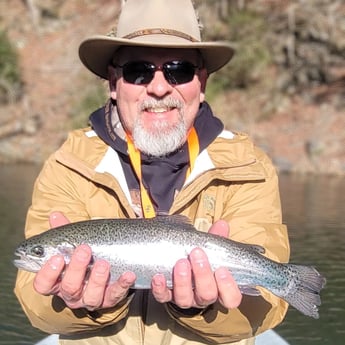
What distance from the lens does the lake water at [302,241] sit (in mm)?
8180

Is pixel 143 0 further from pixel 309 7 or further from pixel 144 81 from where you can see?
pixel 309 7

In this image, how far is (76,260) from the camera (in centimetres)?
283

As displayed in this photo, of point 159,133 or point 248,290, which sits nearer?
point 248,290

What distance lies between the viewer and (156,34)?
3.48 meters

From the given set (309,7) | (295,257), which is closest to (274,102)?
(309,7)

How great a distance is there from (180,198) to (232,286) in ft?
2.34

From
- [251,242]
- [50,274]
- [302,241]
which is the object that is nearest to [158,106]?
[251,242]

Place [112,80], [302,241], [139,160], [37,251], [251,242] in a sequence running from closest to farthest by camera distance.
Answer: [37,251], [251,242], [139,160], [112,80], [302,241]

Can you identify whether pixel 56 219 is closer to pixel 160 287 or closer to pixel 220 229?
pixel 160 287

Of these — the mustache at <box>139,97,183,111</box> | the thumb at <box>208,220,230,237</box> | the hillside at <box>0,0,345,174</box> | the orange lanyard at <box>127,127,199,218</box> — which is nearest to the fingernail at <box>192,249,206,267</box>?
the thumb at <box>208,220,230,237</box>

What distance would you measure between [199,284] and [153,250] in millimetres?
264

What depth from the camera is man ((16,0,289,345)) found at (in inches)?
131

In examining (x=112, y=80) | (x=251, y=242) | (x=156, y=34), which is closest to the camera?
(x=251, y=242)

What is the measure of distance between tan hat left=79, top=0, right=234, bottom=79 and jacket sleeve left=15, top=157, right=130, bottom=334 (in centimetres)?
62
